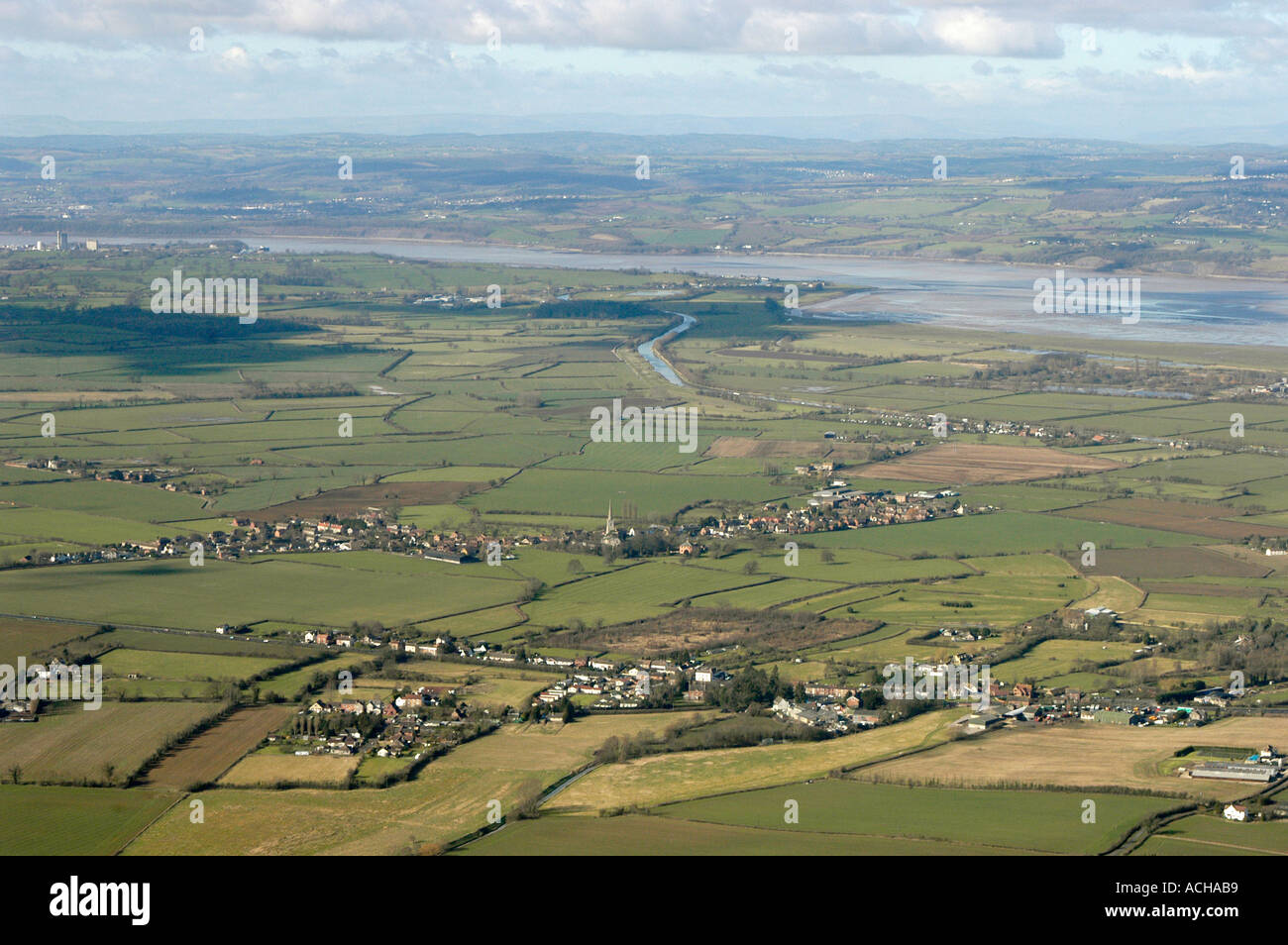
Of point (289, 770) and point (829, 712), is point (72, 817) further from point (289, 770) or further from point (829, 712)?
point (829, 712)

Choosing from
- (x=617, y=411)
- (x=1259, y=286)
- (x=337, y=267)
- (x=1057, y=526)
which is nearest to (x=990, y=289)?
(x=1259, y=286)

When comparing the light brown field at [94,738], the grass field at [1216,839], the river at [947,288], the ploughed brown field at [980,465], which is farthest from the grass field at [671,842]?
the river at [947,288]

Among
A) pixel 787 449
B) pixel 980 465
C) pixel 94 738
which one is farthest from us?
pixel 787 449
